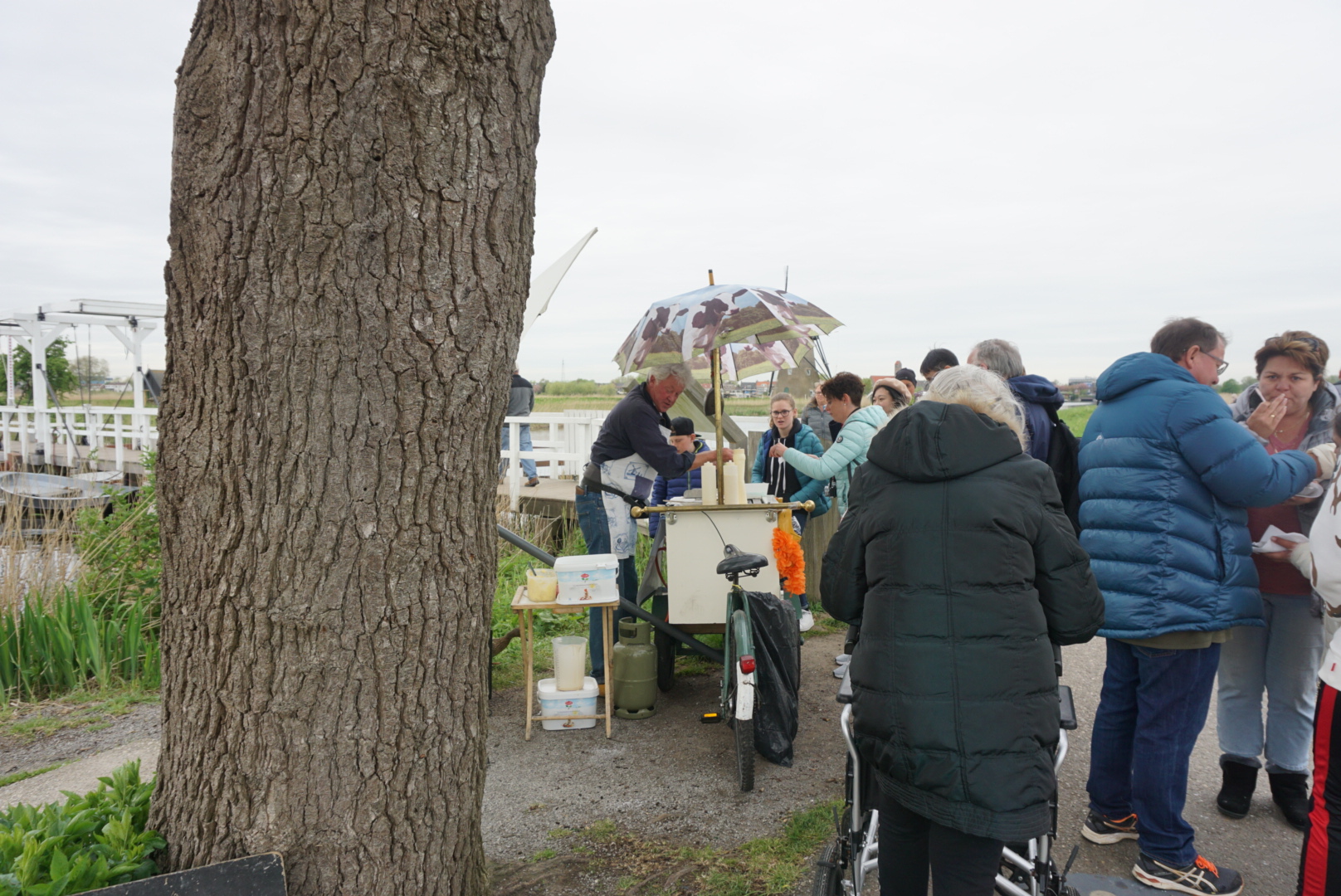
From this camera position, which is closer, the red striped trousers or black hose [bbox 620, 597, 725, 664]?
the red striped trousers

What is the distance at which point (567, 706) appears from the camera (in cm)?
449

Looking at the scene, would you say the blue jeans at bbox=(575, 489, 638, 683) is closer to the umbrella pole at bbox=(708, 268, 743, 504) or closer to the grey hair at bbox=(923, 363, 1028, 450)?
the umbrella pole at bbox=(708, 268, 743, 504)

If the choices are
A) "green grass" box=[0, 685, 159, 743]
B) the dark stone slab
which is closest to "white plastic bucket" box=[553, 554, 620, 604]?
the dark stone slab

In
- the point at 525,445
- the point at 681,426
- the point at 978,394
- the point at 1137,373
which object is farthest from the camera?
the point at 525,445

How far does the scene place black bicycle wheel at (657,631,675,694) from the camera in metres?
4.97

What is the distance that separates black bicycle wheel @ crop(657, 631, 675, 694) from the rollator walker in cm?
227

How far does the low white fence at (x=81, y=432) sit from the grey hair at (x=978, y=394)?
43.3 ft

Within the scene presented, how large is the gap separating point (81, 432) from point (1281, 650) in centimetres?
1948

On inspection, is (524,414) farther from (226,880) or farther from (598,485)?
(226,880)

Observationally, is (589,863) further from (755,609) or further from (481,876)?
(755,609)

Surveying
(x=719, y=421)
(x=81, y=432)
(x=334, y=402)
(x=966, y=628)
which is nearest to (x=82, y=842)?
(x=334, y=402)

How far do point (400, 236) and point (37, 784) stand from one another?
3445mm

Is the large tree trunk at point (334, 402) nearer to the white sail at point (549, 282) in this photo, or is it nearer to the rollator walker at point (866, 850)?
the rollator walker at point (866, 850)

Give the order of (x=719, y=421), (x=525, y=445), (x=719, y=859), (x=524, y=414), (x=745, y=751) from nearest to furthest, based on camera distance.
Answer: (x=719, y=859)
(x=745, y=751)
(x=719, y=421)
(x=525, y=445)
(x=524, y=414)
